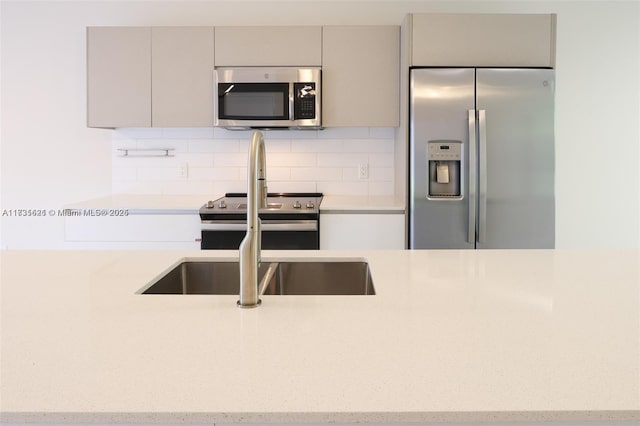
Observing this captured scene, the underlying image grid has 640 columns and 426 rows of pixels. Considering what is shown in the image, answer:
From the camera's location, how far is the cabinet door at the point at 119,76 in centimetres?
360

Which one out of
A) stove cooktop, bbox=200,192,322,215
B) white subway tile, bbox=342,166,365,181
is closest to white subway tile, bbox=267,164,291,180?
stove cooktop, bbox=200,192,322,215

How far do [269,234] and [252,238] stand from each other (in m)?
1.99

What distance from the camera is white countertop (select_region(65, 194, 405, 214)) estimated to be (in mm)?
3352

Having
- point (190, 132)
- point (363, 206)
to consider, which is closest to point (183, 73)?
point (190, 132)

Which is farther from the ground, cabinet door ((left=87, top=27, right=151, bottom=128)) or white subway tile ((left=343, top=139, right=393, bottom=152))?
cabinet door ((left=87, top=27, right=151, bottom=128))

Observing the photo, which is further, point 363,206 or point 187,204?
point 187,204

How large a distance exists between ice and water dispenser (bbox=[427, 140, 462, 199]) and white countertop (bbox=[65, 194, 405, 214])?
227mm

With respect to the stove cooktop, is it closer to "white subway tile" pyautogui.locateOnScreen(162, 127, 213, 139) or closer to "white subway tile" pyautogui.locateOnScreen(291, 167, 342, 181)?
"white subway tile" pyautogui.locateOnScreen(291, 167, 342, 181)

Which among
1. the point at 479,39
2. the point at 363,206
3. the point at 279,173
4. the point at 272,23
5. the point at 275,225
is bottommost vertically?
the point at 275,225

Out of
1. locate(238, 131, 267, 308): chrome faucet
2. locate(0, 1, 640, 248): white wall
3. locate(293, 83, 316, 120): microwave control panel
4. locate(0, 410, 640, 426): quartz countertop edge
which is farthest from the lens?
locate(0, 1, 640, 248): white wall

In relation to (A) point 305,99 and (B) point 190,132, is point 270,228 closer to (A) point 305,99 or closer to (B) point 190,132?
(A) point 305,99

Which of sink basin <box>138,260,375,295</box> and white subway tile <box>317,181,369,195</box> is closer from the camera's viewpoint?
sink basin <box>138,260,375,295</box>

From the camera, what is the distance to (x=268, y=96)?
140 inches

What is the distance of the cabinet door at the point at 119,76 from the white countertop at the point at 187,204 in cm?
49
